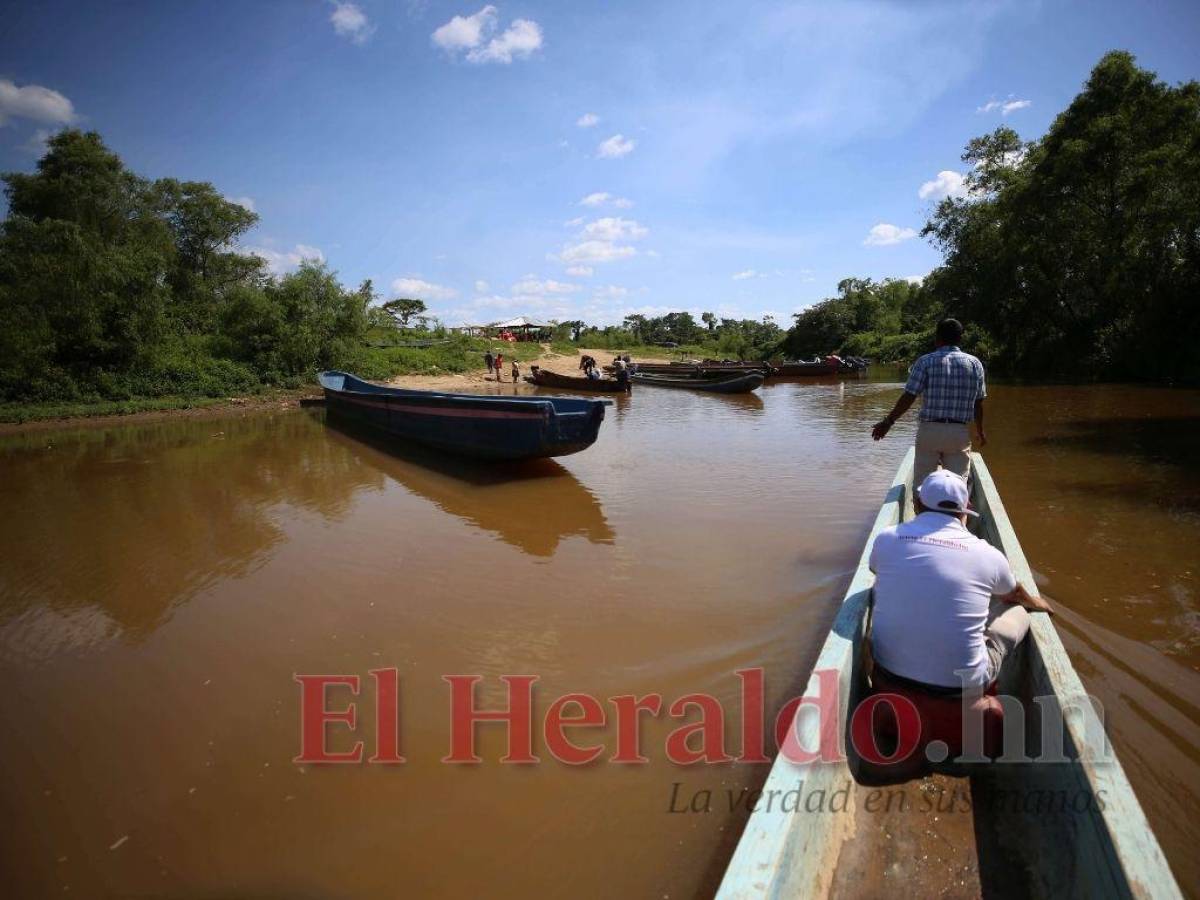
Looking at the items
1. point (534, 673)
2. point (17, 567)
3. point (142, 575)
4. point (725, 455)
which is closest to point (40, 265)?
point (17, 567)

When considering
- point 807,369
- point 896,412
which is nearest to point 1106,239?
point 807,369

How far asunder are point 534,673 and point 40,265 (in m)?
21.8

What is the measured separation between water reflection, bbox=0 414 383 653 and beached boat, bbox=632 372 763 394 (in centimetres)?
1419

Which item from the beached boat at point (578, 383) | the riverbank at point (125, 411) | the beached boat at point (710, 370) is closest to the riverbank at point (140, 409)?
the riverbank at point (125, 411)

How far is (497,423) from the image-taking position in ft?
29.4

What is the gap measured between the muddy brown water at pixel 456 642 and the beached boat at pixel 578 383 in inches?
502

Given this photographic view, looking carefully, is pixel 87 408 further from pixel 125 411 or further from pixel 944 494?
pixel 944 494

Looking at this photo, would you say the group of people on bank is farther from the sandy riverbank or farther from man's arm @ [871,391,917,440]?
man's arm @ [871,391,917,440]

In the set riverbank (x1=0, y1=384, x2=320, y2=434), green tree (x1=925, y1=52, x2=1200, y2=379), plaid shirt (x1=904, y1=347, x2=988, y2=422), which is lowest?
riverbank (x1=0, y1=384, x2=320, y2=434)

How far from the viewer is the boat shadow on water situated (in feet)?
20.7

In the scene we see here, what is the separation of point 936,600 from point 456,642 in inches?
117

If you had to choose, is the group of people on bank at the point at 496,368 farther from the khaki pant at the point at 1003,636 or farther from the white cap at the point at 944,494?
the khaki pant at the point at 1003,636

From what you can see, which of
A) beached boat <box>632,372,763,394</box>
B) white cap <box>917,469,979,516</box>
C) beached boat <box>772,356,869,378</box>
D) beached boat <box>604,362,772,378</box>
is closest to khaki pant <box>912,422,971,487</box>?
white cap <box>917,469,979,516</box>

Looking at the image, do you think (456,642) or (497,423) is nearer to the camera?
(456,642)
